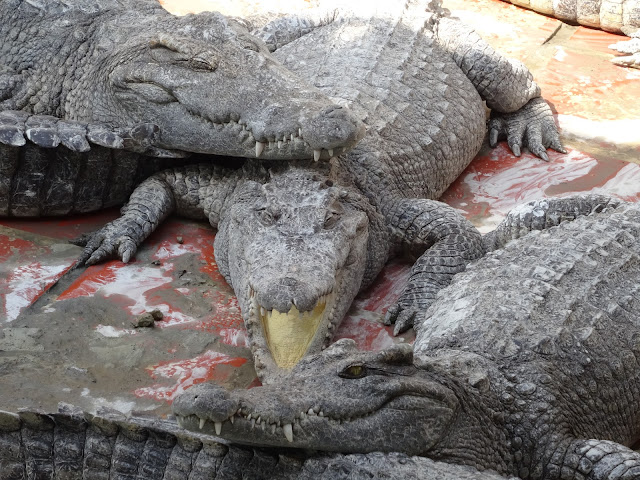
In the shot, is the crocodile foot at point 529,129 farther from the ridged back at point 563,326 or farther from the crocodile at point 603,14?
the ridged back at point 563,326

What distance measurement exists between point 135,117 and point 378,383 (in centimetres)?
237

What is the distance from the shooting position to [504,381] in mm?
2912

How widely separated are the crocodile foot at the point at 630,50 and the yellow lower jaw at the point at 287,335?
4.06 metres

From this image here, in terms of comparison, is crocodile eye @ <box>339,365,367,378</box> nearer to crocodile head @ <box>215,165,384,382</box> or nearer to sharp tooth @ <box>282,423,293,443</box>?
sharp tooth @ <box>282,423,293,443</box>

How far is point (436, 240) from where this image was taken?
4.25 metres

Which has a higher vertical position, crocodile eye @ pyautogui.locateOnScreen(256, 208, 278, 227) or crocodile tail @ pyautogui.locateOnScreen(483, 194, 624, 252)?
crocodile eye @ pyautogui.locateOnScreen(256, 208, 278, 227)

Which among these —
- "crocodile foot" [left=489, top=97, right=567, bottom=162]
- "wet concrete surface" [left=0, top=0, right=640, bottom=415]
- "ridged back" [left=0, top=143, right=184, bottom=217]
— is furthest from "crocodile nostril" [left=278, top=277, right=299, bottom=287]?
"crocodile foot" [left=489, top=97, right=567, bottom=162]

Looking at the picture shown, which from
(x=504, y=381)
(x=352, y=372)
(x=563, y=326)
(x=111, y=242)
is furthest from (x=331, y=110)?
(x=352, y=372)

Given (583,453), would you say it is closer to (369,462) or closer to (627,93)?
(369,462)

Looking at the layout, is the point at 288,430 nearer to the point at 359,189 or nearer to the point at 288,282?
the point at 288,282

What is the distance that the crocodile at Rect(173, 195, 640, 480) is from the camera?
7.94 feet

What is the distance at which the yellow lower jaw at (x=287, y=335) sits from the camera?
3.32 meters

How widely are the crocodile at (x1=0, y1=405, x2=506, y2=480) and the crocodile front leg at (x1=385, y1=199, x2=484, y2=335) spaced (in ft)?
4.57

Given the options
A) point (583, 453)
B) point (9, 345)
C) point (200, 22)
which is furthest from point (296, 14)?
point (583, 453)
